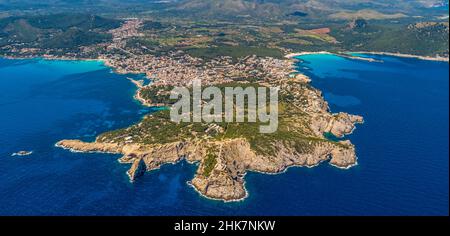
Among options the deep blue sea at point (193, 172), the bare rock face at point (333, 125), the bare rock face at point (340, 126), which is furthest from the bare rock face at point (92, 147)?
the bare rock face at point (340, 126)

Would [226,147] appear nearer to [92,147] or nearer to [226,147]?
[226,147]

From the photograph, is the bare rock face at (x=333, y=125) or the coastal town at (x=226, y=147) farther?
the bare rock face at (x=333, y=125)

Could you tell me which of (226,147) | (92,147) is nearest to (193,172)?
(226,147)

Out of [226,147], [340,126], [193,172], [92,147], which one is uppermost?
[226,147]

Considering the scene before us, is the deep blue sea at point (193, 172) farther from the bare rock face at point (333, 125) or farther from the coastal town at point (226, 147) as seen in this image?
the bare rock face at point (333, 125)

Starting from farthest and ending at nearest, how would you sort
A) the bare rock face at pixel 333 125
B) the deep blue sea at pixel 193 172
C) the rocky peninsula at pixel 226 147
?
the bare rock face at pixel 333 125
the rocky peninsula at pixel 226 147
the deep blue sea at pixel 193 172

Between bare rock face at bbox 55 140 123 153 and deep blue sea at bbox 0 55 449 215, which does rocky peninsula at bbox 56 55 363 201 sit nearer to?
bare rock face at bbox 55 140 123 153

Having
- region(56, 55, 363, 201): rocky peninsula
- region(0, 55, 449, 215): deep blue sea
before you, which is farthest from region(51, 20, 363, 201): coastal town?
region(0, 55, 449, 215): deep blue sea
